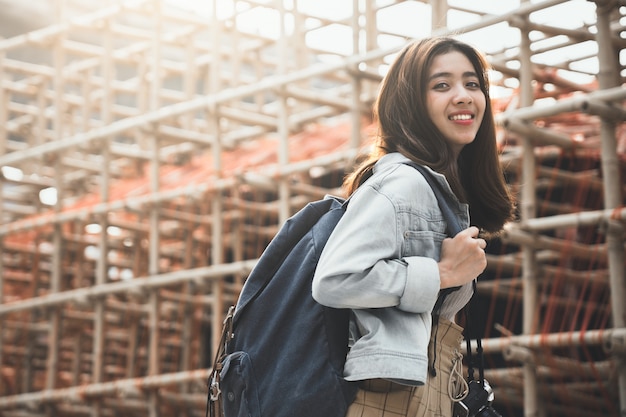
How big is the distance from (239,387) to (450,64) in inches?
38.0

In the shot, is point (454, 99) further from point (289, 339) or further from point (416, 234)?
point (289, 339)

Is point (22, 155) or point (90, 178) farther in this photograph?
point (90, 178)

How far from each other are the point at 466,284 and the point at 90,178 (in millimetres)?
10031

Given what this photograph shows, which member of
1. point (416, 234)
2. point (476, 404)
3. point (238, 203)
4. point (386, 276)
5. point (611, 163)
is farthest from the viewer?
point (238, 203)

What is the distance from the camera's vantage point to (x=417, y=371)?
91.0 inches

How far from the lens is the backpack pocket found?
2451mm

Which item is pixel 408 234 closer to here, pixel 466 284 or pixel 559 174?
pixel 466 284

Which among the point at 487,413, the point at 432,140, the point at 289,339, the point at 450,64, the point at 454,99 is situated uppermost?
the point at 450,64

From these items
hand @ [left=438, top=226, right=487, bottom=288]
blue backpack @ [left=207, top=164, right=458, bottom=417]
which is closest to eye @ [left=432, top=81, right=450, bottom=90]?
blue backpack @ [left=207, top=164, right=458, bottom=417]

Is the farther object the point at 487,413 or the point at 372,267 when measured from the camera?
the point at 487,413

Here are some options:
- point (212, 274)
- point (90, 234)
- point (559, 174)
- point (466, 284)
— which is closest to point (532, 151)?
point (559, 174)

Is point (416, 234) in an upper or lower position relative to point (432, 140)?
lower

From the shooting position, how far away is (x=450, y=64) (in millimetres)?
2662

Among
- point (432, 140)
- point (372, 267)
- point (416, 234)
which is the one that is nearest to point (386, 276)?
point (372, 267)
